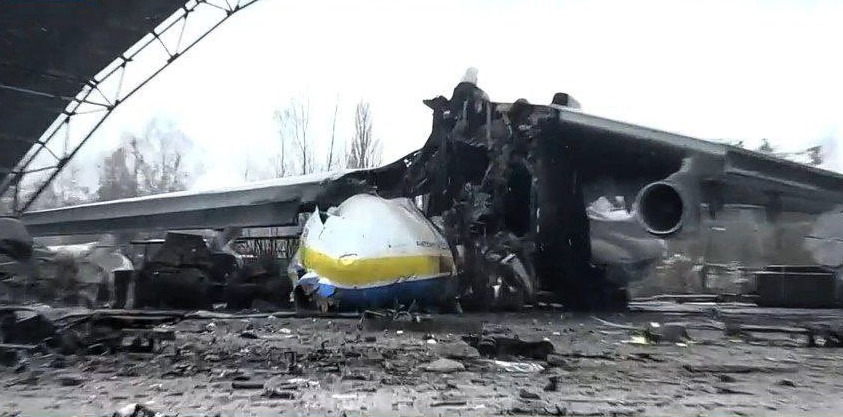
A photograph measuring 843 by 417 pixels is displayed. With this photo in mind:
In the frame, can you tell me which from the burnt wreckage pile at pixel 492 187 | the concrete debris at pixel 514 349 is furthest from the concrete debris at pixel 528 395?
the burnt wreckage pile at pixel 492 187

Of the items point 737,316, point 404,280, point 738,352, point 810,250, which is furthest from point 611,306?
point 810,250

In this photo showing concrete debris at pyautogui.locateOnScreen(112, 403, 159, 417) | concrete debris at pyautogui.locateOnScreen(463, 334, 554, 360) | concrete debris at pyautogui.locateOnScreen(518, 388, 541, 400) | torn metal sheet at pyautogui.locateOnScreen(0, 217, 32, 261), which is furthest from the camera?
torn metal sheet at pyautogui.locateOnScreen(0, 217, 32, 261)

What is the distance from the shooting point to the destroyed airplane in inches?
418

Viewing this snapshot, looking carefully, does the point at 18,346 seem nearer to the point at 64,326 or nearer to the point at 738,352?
the point at 64,326

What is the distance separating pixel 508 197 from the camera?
44.9 feet

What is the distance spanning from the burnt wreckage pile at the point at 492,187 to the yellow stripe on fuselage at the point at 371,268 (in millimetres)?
2228

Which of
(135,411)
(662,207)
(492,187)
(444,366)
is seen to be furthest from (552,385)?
(492,187)

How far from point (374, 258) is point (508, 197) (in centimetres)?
397

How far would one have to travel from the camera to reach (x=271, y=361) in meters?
6.27

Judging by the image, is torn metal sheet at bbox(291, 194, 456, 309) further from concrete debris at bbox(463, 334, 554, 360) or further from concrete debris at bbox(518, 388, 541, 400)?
concrete debris at bbox(518, 388, 541, 400)

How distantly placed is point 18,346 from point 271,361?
2072mm

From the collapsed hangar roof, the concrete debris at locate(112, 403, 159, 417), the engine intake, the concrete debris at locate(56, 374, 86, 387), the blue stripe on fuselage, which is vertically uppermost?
the collapsed hangar roof

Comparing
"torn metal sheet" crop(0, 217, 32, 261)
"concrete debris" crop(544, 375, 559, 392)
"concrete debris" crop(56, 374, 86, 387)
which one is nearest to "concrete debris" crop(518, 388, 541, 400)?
"concrete debris" crop(544, 375, 559, 392)

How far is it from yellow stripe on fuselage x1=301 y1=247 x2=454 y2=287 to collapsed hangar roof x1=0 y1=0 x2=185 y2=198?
198 inches
